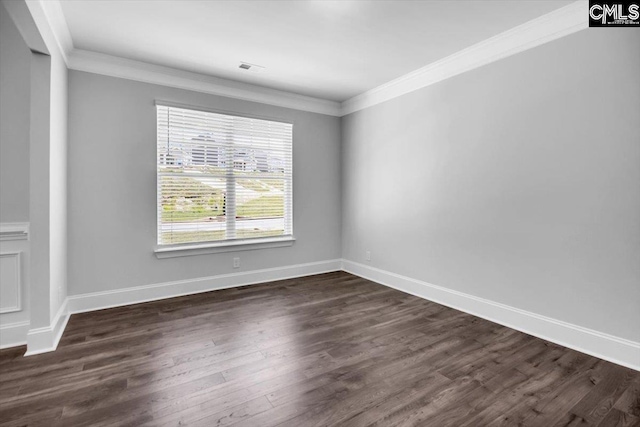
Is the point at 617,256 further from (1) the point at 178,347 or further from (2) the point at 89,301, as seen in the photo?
(2) the point at 89,301

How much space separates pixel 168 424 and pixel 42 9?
287 centimetres

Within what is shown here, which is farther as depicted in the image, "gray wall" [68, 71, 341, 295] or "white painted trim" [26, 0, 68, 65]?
"gray wall" [68, 71, 341, 295]

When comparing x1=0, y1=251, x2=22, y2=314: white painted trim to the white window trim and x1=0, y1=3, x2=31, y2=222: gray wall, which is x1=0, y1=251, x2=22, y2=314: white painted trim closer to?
x1=0, y1=3, x2=31, y2=222: gray wall

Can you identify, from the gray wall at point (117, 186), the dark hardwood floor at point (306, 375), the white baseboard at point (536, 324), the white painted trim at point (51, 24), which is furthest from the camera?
the gray wall at point (117, 186)

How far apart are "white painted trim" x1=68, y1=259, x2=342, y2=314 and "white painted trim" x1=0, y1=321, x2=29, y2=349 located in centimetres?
63

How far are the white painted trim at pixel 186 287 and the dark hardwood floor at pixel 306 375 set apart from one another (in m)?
0.19

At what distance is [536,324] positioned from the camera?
108 inches

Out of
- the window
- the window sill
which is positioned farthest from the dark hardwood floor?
the window

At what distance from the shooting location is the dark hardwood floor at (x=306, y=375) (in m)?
1.74

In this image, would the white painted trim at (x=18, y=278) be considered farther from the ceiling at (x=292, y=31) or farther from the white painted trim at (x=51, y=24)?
the ceiling at (x=292, y=31)

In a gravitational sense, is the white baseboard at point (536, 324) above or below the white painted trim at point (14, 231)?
below

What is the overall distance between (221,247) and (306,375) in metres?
2.39

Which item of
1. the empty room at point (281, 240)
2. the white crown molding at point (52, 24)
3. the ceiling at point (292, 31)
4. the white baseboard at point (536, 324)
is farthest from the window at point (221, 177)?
the white baseboard at point (536, 324)

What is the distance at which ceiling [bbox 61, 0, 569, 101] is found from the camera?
2477 mm
